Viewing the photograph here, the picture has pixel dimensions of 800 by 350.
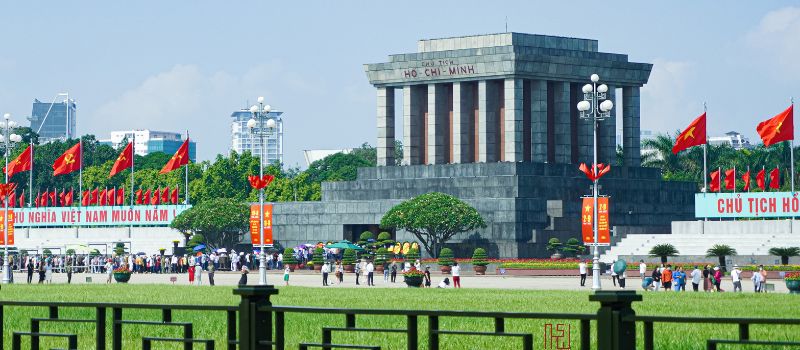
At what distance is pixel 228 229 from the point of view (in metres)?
106

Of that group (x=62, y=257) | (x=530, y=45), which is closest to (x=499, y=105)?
(x=530, y=45)

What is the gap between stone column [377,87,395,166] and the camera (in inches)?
4131

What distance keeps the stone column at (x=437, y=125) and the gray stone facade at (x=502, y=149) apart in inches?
3.6

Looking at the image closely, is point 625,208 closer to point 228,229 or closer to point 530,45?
point 530,45

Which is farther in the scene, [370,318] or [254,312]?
[370,318]

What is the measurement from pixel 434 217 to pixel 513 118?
1034cm

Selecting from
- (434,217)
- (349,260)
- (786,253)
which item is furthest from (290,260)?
(786,253)

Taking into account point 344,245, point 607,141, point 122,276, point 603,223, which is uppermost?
point 607,141

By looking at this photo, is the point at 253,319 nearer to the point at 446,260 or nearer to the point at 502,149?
the point at 446,260

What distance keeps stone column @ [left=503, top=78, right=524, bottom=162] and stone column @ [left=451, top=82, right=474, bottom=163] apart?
3.78 meters

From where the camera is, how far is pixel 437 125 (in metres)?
103

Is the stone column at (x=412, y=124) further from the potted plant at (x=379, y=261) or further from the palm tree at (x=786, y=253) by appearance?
the palm tree at (x=786, y=253)

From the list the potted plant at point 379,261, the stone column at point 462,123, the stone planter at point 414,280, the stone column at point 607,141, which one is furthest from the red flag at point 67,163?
the stone planter at point 414,280

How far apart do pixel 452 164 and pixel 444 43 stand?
29.2 ft
